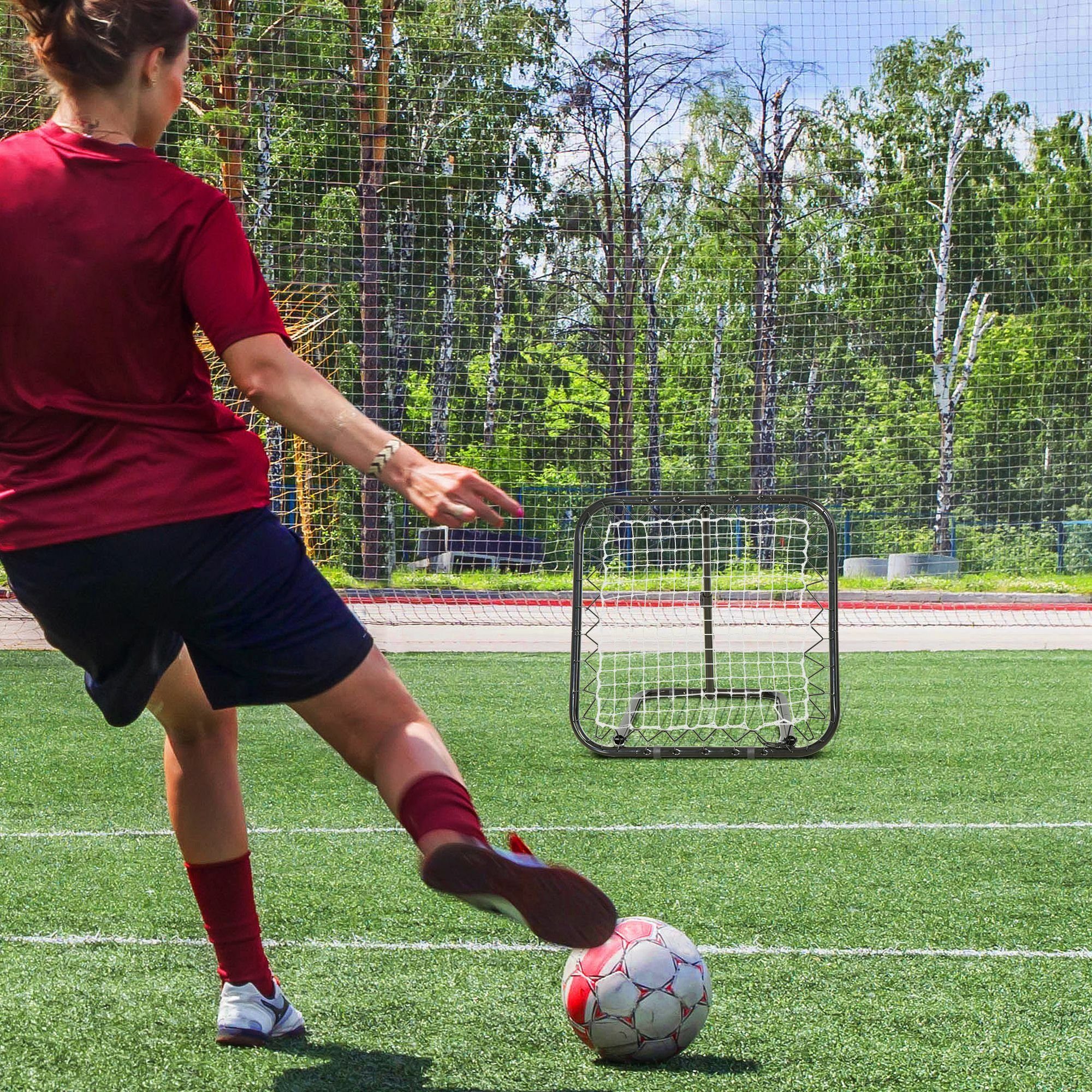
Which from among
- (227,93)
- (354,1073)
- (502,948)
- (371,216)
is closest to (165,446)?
(354,1073)

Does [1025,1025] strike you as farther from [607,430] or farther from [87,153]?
[607,430]

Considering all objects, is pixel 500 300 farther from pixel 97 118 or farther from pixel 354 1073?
pixel 97 118

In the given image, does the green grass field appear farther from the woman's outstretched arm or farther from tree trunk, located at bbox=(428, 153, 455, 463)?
tree trunk, located at bbox=(428, 153, 455, 463)

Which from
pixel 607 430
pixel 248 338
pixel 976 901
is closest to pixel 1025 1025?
pixel 976 901

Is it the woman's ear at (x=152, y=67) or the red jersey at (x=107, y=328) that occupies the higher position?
the woman's ear at (x=152, y=67)

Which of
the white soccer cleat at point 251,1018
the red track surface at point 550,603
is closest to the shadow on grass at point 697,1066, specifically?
the white soccer cleat at point 251,1018

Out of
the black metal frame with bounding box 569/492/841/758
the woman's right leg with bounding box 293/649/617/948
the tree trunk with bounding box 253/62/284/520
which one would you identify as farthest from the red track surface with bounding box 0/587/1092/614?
the woman's right leg with bounding box 293/649/617/948

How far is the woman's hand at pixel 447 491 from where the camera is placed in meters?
1.57

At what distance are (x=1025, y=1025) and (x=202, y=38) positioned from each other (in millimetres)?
10688

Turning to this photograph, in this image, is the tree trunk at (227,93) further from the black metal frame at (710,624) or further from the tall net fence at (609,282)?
the black metal frame at (710,624)

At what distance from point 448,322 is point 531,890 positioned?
12134 mm

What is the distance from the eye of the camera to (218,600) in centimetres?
A: 173

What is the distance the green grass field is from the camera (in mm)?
2340

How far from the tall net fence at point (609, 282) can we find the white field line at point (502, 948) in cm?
687
